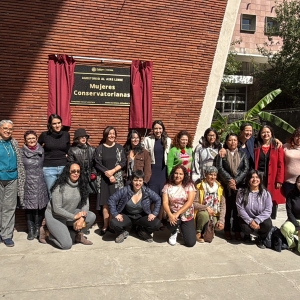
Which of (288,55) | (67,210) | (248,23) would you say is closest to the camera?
(67,210)

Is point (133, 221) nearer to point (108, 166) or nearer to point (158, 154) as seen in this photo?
point (108, 166)

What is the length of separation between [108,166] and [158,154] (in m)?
0.89

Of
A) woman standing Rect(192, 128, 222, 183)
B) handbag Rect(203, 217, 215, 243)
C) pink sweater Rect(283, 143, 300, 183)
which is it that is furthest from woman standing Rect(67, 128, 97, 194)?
pink sweater Rect(283, 143, 300, 183)

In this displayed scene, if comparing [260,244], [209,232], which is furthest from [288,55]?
[209,232]

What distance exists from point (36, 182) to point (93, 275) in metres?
1.89

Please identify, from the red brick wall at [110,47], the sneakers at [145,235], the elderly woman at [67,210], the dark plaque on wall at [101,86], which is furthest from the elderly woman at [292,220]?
the dark plaque on wall at [101,86]

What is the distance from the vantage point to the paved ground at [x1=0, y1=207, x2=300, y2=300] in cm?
353

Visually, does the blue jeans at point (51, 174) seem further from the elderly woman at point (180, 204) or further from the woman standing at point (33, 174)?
the elderly woman at point (180, 204)

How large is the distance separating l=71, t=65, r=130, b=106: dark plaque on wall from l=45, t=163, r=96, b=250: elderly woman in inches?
70.2

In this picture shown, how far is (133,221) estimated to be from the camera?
5141 millimetres

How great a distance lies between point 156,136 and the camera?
572 cm

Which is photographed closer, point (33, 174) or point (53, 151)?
point (33, 174)

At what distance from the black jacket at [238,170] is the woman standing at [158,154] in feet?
3.10

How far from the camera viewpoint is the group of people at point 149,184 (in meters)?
4.84
